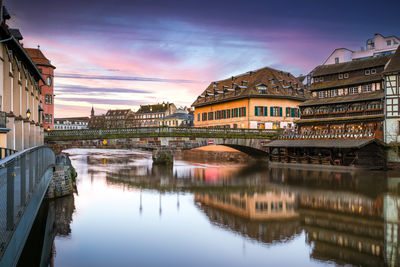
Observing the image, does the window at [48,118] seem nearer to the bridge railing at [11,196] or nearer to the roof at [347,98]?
the roof at [347,98]

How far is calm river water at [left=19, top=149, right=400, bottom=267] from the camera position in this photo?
13.1 metres

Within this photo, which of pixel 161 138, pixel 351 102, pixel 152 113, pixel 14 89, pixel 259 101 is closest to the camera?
pixel 14 89

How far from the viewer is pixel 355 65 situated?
1874 inches

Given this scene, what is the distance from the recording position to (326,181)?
31.7m

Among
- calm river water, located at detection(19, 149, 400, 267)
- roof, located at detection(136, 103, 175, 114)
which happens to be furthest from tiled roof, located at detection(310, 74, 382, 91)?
roof, located at detection(136, 103, 175, 114)

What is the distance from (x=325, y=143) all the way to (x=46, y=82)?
38539mm

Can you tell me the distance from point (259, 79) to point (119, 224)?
48.2 m

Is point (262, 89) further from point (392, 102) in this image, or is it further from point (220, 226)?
point (220, 226)

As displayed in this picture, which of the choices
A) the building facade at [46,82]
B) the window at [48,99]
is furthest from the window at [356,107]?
the window at [48,99]

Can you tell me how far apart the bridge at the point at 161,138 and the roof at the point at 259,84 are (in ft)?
34.7

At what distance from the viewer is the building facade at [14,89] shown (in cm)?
2091

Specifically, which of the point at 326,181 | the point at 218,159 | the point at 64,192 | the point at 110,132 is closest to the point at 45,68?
the point at 110,132

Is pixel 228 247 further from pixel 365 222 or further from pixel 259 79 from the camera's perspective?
pixel 259 79

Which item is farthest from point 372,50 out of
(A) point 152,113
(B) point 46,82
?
(A) point 152,113
